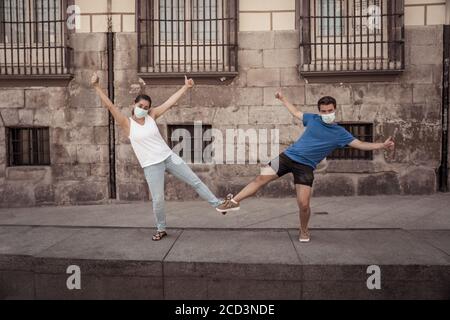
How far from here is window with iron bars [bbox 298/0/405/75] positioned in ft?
23.0

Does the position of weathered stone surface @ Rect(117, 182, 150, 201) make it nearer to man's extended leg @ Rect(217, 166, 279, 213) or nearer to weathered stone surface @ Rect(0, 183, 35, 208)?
weathered stone surface @ Rect(0, 183, 35, 208)

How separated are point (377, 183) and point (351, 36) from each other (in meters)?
2.95

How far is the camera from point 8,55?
7531 millimetres

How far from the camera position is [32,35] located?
751cm

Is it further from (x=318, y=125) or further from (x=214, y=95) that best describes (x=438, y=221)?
(x=214, y=95)

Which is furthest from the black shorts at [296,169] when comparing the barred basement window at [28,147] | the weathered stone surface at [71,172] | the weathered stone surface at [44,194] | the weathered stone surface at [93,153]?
the barred basement window at [28,147]

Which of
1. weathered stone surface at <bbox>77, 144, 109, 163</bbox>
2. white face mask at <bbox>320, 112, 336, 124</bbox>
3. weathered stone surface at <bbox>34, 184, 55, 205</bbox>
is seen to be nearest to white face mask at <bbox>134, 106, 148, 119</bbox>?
white face mask at <bbox>320, 112, 336, 124</bbox>

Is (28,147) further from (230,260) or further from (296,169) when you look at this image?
(296,169)

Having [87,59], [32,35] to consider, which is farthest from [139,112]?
[32,35]

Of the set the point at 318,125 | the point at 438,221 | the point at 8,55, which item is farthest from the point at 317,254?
the point at 8,55

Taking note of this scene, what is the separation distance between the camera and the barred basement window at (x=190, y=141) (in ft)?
24.6

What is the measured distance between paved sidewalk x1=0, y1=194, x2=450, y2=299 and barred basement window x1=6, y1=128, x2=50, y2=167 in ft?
8.94
